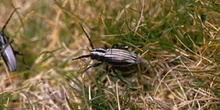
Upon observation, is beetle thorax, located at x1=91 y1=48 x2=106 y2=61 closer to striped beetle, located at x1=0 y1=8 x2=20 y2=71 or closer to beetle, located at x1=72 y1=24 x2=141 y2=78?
beetle, located at x1=72 y1=24 x2=141 y2=78

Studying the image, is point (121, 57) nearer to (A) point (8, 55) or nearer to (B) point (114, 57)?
(B) point (114, 57)

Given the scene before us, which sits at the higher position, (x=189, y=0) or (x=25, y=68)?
(x=189, y=0)

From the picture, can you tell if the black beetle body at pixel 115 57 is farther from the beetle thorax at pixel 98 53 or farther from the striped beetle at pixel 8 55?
the striped beetle at pixel 8 55

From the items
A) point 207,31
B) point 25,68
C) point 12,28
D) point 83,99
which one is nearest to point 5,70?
point 25,68

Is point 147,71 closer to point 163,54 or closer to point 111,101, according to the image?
point 163,54

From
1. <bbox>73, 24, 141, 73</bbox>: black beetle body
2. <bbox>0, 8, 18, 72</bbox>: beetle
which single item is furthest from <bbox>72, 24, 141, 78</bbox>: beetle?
<bbox>0, 8, 18, 72</bbox>: beetle

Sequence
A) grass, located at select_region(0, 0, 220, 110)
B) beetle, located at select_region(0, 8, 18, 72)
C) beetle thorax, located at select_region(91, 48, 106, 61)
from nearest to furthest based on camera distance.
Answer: grass, located at select_region(0, 0, 220, 110) < beetle thorax, located at select_region(91, 48, 106, 61) < beetle, located at select_region(0, 8, 18, 72)

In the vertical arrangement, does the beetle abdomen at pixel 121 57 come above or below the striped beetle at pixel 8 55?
below

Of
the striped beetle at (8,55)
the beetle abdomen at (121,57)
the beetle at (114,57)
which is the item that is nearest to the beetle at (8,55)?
the striped beetle at (8,55)

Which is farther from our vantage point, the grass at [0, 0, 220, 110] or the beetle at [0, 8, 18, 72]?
the beetle at [0, 8, 18, 72]
